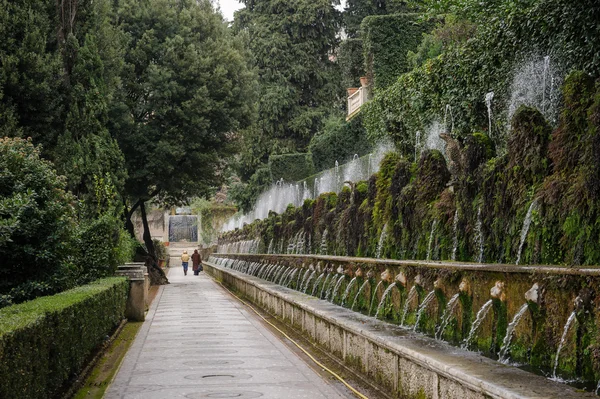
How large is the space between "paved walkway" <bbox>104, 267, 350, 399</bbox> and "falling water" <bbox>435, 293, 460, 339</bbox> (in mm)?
1298

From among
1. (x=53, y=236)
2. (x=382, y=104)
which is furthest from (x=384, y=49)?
(x=53, y=236)

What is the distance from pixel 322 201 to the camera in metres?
20.1

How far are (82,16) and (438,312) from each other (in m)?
15.7

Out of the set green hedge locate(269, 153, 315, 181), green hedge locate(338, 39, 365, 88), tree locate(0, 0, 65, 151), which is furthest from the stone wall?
green hedge locate(269, 153, 315, 181)

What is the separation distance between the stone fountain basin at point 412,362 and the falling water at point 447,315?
0.44 meters

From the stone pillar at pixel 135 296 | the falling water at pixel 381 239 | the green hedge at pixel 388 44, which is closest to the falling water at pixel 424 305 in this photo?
the falling water at pixel 381 239

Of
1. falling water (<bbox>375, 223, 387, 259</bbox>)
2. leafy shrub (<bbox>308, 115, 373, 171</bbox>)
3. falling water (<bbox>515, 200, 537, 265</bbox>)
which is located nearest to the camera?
falling water (<bbox>515, 200, 537, 265</bbox>)

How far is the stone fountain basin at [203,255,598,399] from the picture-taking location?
4.96 metres

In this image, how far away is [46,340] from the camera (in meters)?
6.28

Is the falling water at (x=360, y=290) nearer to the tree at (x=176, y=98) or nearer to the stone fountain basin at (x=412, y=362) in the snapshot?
the stone fountain basin at (x=412, y=362)

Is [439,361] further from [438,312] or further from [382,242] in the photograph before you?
[382,242]

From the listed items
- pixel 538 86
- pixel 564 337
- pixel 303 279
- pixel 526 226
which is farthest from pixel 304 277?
pixel 564 337

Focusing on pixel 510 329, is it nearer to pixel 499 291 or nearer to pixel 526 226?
pixel 499 291

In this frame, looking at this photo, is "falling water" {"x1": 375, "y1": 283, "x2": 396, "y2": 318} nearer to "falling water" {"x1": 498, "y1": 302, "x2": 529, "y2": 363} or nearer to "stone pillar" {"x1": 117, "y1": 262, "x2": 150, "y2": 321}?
"falling water" {"x1": 498, "y1": 302, "x2": 529, "y2": 363}
